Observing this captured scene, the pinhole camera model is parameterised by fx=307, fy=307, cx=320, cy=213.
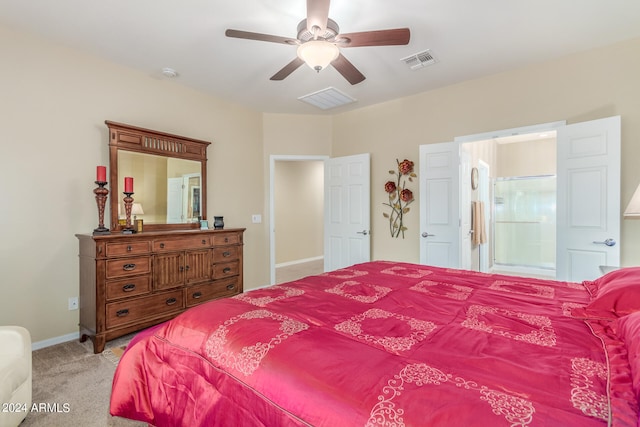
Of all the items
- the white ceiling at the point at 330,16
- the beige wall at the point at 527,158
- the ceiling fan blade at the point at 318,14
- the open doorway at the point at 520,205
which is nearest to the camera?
the ceiling fan blade at the point at 318,14

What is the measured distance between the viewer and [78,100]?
2918 mm

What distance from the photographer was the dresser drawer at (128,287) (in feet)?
8.61

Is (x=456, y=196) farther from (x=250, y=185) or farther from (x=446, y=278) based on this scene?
(x=250, y=185)

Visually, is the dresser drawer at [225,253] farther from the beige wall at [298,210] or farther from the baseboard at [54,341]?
the beige wall at [298,210]

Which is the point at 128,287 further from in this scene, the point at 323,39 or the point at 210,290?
the point at 323,39

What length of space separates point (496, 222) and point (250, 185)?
16.7 ft

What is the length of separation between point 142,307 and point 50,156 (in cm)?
158

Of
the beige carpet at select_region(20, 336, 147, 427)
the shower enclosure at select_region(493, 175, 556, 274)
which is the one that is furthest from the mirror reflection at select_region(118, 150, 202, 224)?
the shower enclosure at select_region(493, 175, 556, 274)

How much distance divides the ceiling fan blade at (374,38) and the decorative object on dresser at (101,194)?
7.63 feet

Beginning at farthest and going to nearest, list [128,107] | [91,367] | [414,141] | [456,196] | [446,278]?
1. [414,141]
2. [456,196]
3. [128,107]
4. [91,367]
5. [446,278]

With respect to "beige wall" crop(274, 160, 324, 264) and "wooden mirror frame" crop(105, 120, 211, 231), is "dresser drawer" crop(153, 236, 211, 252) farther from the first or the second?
"beige wall" crop(274, 160, 324, 264)

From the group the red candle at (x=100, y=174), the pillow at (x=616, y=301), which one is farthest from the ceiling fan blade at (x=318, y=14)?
the red candle at (x=100, y=174)

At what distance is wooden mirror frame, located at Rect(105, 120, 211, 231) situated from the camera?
306cm

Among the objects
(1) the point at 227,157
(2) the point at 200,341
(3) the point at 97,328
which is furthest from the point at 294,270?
(2) the point at 200,341
